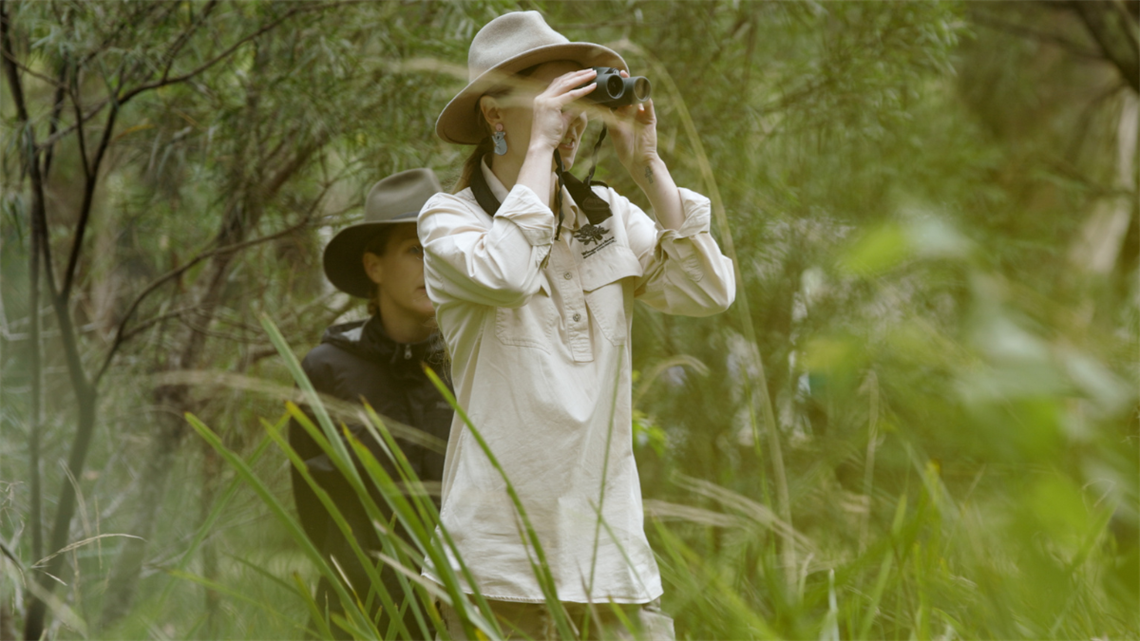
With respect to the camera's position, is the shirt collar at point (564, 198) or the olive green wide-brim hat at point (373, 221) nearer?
the shirt collar at point (564, 198)

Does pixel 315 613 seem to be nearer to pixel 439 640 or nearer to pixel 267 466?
pixel 439 640

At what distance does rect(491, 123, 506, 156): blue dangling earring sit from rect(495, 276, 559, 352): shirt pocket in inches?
9.6

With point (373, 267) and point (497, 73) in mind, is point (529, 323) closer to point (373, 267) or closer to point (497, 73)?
point (497, 73)

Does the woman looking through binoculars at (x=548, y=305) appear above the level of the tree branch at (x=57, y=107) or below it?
below

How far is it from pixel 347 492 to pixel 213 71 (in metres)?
1.96

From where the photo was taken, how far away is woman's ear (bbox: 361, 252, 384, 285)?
2.42 meters

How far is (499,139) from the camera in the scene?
1.55m

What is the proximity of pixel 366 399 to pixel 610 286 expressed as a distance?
86 cm

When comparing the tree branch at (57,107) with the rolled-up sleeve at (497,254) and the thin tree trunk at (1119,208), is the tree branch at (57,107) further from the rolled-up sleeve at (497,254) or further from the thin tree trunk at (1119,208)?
the thin tree trunk at (1119,208)

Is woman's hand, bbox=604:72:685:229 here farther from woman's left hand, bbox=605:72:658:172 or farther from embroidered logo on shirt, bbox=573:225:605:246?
embroidered logo on shirt, bbox=573:225:605:246

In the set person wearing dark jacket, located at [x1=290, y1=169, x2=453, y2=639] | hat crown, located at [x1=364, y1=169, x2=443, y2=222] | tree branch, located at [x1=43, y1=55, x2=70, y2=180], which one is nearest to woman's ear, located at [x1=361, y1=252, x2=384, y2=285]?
person wearing dark jacket, located at [x1=290, y1=169, x2=453, y2=639]

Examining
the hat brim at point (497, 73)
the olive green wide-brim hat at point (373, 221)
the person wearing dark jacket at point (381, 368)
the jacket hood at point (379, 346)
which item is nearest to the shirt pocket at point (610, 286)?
the hat brim at point (497, 73)

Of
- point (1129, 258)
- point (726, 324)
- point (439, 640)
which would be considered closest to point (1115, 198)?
point (1129, 258)

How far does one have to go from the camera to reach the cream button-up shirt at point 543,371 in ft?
4.42
